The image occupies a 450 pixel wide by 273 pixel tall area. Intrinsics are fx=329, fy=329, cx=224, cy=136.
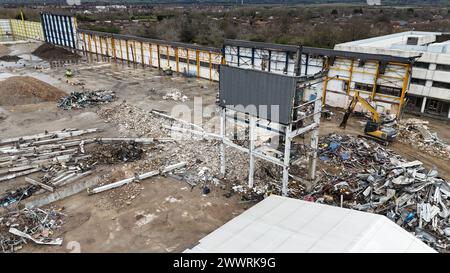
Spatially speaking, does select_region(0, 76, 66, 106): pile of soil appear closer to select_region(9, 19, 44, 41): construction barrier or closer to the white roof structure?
the white roof structure

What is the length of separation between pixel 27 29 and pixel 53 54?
89.8ft

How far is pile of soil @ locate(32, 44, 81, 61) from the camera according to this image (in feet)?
186

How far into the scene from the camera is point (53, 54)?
190ft

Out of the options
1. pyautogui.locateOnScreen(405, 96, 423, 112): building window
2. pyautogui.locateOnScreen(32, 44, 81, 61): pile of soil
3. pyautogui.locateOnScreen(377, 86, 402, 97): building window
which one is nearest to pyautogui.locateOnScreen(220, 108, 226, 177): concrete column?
pyautogui.locateOnScreen(377, 86, 402, 97): building window

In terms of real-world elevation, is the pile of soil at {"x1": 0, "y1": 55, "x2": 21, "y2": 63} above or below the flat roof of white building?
below

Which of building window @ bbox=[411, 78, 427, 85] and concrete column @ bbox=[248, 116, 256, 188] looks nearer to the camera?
concrete column @ bbox=[248, 116, 256, 188]

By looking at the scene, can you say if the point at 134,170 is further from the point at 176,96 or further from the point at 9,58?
the point at 9,58

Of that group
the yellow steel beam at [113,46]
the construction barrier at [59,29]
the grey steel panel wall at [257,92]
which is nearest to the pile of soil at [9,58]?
the construction barrier at [59,29]

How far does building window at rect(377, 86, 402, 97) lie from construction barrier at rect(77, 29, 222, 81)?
60.7 ft

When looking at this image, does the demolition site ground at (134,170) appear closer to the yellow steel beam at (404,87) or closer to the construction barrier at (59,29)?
the yellow steel beam at (404,87)

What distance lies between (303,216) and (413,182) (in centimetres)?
735
